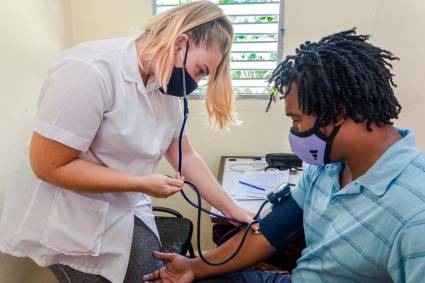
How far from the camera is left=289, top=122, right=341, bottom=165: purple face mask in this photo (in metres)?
1.03

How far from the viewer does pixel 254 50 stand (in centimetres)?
216

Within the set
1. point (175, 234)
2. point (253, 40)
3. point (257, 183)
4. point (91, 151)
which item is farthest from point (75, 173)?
point (253, 40)

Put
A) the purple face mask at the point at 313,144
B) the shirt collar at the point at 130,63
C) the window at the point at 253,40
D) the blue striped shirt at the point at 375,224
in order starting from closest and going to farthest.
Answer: the blue striped shirt at the point at 375,224 → the purple face mask at the point at 313,144 → the shirt collar at the point at 130,63 → the window at the point at 253,40

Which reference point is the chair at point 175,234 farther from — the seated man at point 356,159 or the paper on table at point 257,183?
the seated man at point 356,159

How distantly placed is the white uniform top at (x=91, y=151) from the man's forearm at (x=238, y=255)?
0.25 metres

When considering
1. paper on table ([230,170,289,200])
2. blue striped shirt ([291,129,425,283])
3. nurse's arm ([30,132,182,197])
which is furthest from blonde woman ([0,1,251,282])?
paper on table ([230,170,289,200])

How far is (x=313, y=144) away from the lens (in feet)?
3.46

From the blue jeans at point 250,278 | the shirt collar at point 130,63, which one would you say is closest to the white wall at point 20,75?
the shirt collar at point 130,63

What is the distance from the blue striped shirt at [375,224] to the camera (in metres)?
0.88

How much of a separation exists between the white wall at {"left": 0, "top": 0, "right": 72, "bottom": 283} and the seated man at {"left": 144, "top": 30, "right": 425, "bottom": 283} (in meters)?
0.93

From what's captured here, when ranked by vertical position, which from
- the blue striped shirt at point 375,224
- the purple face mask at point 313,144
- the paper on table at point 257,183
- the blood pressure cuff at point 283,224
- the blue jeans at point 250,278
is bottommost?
the blue jeans at point 250,278

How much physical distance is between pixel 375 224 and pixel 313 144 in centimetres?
24

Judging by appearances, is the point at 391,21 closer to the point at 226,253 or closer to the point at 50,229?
the point at 226,253

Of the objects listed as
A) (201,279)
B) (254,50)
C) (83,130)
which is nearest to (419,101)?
(254,50)
